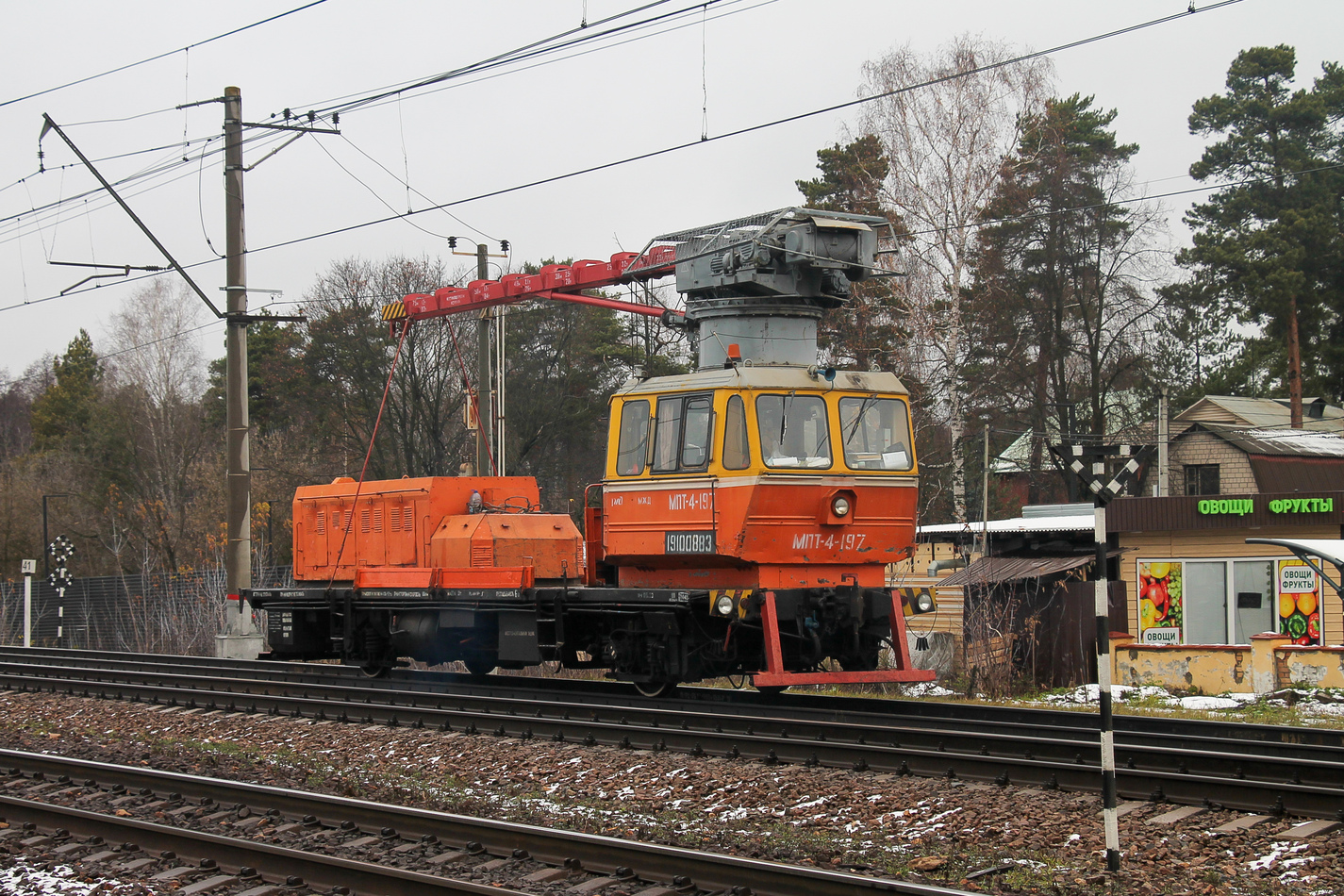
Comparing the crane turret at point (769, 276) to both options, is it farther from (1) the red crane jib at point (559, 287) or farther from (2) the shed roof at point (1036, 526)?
(2) the shed roof at point (1036, 526)

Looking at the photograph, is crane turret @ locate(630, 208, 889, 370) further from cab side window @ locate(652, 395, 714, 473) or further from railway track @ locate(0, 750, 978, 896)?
railway track @ locate(0, 750, 978, 896)

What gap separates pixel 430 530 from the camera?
15789 mm

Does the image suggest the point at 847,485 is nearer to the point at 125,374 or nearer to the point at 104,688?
the point at 104,688

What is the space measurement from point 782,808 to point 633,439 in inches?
227

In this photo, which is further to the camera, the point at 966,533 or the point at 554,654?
the point at 966,533

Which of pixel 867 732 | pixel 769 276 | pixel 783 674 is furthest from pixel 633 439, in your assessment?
pixel 867 732

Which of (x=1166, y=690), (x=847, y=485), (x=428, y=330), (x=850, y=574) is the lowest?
(x=1166, y=690)

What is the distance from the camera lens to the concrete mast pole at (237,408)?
22.3 m

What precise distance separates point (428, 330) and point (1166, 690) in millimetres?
30629

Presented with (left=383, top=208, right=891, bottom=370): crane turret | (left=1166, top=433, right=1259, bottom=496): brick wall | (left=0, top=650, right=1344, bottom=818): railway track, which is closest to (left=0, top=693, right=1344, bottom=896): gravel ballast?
(left=0, top=650, right=1344, bottom=818): railway track

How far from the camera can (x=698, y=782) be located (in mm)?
9367

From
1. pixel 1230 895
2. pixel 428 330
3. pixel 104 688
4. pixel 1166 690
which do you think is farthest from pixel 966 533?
pixel 428 330

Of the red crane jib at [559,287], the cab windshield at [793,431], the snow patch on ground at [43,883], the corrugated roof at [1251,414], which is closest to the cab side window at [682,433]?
the cab windshield at [793,431]

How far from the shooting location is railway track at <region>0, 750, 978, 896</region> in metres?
6.64
